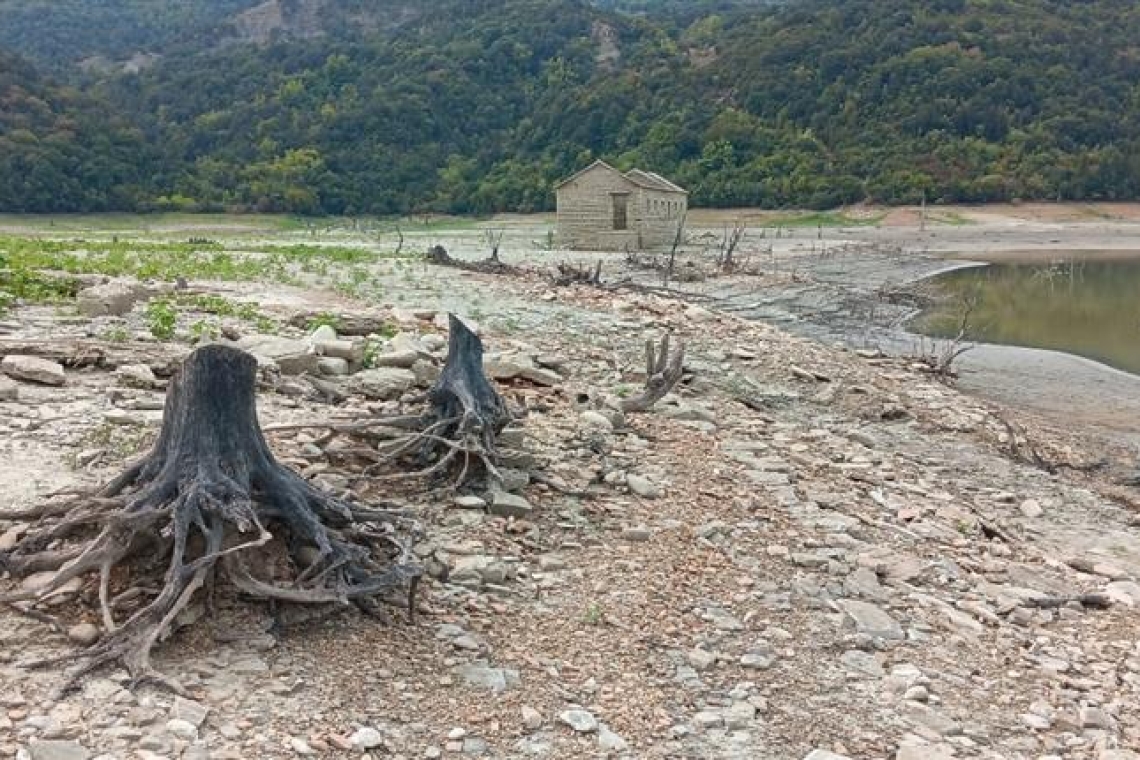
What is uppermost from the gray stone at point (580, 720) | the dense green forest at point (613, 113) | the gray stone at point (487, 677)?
the dense green forest at point (613, 113)

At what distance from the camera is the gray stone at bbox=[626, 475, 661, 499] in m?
7.57

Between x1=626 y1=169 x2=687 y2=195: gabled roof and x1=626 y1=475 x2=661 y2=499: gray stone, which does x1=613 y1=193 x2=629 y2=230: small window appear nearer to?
x1=626 y1=169 x2=687 y2=195: gabled roof

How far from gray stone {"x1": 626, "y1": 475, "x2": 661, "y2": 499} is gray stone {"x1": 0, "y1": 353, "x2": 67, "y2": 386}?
14.4 feet

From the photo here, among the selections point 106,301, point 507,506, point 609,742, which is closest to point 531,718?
point 609,742

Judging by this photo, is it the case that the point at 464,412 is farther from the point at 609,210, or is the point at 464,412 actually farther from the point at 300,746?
the point at 609,210

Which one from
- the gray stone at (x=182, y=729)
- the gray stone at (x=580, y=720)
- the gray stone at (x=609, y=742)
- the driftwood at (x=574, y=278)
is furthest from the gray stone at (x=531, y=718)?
the driftwood at (x=574, y=278)

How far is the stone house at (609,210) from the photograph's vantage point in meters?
36.8

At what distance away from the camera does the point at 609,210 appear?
37250 mm

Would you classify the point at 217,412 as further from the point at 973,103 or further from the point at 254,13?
the point at 254,13

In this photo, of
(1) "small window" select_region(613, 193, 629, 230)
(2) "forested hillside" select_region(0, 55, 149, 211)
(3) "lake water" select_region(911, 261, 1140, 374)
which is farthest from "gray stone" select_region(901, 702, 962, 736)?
(2) "forested hillside" select_region(0, 55, 149, 211)

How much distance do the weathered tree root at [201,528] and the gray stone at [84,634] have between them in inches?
3.8

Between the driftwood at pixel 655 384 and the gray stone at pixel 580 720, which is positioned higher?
the driftwood at pixel 655 384

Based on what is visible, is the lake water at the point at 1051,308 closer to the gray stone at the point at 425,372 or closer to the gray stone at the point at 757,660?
the gray stone at the point at 425,372

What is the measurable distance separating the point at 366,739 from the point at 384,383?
4.77 metres
